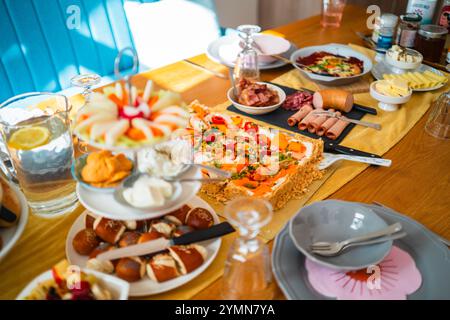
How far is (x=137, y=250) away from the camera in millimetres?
714

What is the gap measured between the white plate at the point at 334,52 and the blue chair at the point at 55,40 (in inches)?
39.2

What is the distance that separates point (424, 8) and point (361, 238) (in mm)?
1408

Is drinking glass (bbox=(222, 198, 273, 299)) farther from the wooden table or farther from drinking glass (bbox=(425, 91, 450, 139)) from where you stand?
drinking glass (bbox=(425, 91, 450, 139))

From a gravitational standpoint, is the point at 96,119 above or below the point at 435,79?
above

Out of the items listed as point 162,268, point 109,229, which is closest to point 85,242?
point 109,229

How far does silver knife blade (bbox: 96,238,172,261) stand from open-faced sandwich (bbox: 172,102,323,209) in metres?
0.25

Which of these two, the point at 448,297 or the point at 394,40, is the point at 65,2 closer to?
the point at 394,40

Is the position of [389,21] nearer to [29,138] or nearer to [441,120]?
[441,120]

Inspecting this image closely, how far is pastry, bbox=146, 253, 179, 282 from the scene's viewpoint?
0.70 m

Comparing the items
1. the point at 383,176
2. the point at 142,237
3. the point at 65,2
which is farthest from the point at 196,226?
the point at 65,2

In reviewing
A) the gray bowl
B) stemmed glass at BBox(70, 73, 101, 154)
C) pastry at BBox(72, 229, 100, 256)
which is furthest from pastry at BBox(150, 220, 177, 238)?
stemmed glass at BBox(70, 73, 101, 154)

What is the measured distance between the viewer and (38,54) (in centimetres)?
185

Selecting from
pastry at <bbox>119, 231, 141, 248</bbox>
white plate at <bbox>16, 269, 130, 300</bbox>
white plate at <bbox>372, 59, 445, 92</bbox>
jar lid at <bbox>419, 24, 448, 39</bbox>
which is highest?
white plate at <bbox>16, 269, 130, 300</bbox>
